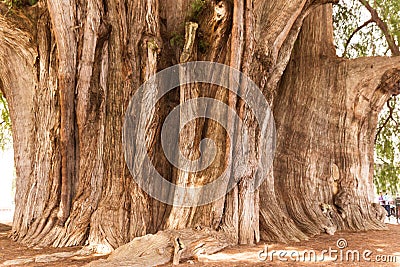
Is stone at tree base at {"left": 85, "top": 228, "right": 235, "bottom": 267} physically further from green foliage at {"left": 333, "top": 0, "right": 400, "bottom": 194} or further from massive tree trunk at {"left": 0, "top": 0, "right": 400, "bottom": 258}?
green foliage at {"left": 333, "top": 0, "right": 400, "bottom": 194}

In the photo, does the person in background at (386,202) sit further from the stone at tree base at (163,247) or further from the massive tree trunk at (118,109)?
the stone at tree base at (163,247)

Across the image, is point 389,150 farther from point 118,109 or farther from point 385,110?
point 118,109

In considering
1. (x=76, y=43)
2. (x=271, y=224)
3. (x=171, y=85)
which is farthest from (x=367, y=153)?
(x=76, y=43)

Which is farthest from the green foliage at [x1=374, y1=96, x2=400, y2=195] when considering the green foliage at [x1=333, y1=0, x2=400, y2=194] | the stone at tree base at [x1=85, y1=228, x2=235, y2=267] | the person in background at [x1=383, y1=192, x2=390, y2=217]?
the stone at tree base at [x1=85, y1=228, x2=235, y2=267]

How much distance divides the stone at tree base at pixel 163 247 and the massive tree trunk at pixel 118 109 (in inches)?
9.4

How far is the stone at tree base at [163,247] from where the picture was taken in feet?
12.3

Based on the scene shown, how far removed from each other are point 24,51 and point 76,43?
0.89m

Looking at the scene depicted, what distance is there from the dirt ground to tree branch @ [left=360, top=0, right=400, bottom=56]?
325cm

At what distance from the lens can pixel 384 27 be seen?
7.41 m

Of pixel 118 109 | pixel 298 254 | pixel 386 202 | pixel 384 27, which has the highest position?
pixel 384 27

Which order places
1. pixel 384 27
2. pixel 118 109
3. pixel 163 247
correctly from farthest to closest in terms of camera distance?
pixel 384 27 → pixel 118 109 → pixel 163 247

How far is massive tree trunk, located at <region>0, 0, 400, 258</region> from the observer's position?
4.79m

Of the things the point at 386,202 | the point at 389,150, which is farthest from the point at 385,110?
the point at 386,202

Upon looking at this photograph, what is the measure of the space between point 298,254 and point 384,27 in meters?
4.79
